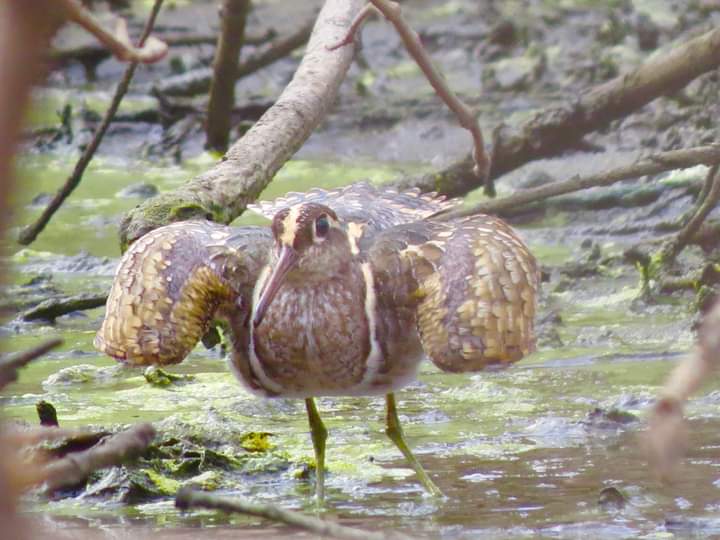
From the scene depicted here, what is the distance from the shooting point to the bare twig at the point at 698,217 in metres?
5.80

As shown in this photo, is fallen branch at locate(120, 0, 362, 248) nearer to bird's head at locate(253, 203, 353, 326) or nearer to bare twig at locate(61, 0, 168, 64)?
bird's head at locate(253, 203, 353, 326)

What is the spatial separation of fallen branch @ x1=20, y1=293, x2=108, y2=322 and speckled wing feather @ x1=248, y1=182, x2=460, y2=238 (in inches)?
51.1

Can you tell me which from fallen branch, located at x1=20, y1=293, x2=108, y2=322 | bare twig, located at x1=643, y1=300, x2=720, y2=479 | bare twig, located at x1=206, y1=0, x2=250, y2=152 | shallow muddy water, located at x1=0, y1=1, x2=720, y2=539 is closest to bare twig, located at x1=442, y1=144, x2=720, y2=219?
shallow muddy water, located at x1=0, y1=1, x2=720, y2=539

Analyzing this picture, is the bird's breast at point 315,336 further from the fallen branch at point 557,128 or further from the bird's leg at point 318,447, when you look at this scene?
the fallen branch at point 557,128

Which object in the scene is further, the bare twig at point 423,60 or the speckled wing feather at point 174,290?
the speckled wing feather at point 174,290

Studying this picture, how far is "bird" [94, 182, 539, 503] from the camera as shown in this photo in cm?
401

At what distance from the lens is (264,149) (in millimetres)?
5441

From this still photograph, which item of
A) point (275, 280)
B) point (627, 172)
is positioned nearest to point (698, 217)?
point (627, 172)

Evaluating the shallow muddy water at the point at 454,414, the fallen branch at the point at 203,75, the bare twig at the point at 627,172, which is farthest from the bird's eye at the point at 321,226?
the fallen branch at the point at 203,75

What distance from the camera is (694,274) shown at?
659 cm

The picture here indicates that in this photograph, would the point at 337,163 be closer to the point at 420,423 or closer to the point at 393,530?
the point at 420,423

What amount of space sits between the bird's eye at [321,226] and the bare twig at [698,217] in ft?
6.85

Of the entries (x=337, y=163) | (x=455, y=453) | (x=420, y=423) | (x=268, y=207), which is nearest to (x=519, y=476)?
(x=455, y=453)

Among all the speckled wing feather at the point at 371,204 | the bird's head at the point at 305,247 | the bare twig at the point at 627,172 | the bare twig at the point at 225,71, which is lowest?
the bird's head at the point at 305,247
